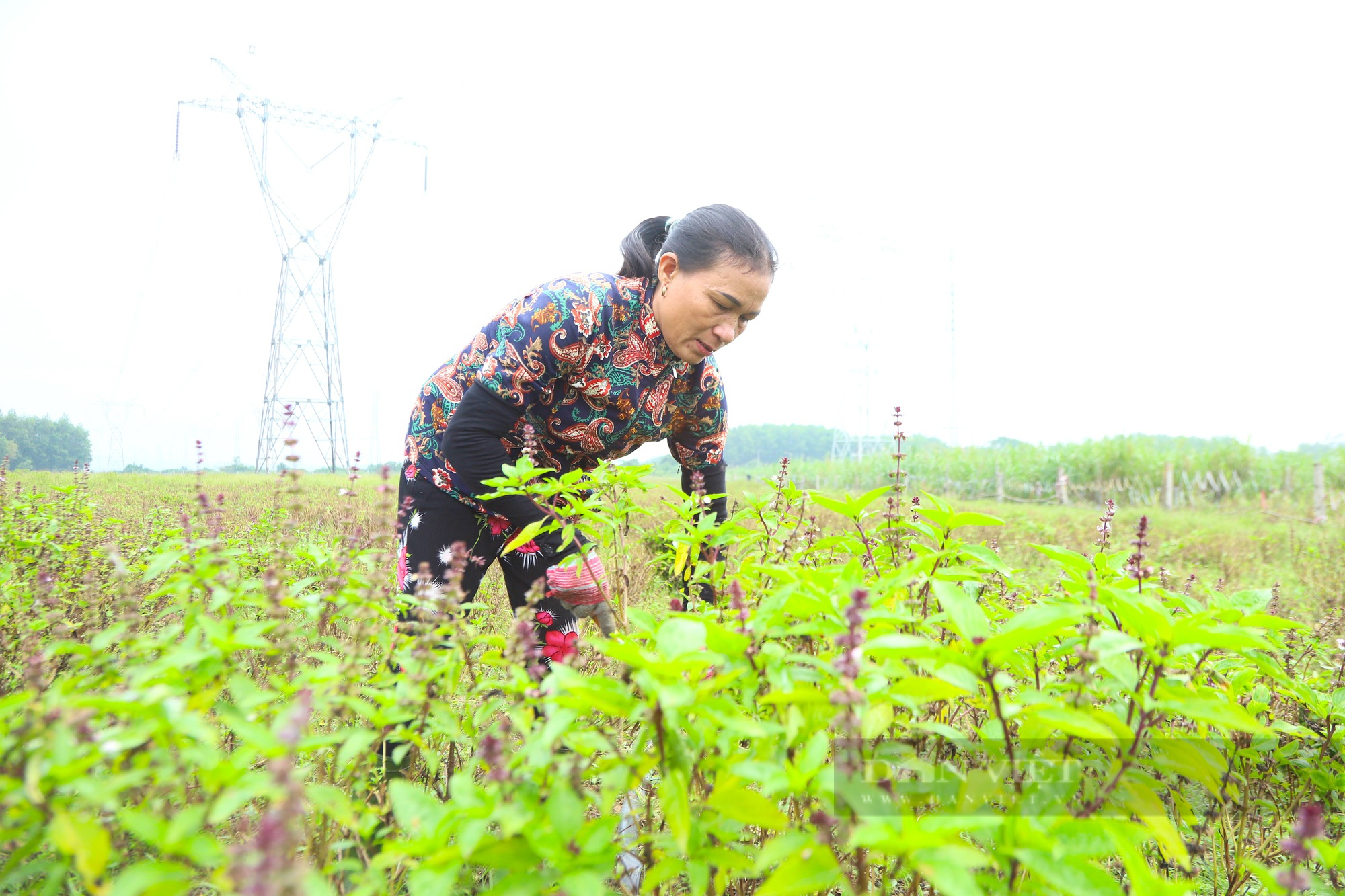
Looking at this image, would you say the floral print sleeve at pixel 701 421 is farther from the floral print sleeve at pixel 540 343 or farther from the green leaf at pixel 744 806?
the green leaf at pixel 744 806

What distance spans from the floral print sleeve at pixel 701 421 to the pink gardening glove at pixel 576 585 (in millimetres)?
938

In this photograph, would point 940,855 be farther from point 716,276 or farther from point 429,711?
point 716,276

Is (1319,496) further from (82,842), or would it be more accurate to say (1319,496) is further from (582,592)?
(82,842)

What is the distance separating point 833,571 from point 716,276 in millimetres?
1205

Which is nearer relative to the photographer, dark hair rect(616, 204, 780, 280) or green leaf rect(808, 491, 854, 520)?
green leaf rect(808, 491, 854, 520)

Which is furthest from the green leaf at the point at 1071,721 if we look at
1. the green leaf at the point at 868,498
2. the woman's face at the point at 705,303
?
the woman's face at the point at 705,303

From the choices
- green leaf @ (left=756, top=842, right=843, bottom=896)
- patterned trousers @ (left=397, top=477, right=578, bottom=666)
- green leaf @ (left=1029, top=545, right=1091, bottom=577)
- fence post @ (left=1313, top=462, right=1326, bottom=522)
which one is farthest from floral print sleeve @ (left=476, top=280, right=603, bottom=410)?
fence post @ (left=1313, top=462, right=1326, bottom=522)

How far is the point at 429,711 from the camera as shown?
106cm

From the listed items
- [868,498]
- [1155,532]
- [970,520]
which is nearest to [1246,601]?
[970,520]

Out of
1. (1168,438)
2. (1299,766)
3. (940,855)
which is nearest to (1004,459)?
(1168,438)

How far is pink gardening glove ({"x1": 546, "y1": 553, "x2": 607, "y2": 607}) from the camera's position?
179 centimetres

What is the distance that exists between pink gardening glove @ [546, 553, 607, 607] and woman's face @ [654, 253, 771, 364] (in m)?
0.83

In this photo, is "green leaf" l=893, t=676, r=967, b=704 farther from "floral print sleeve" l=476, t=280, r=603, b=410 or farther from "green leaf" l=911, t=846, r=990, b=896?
"floral print sleeve" l=476, t=280, r=603, b=410

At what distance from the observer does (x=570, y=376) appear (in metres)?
2.25
